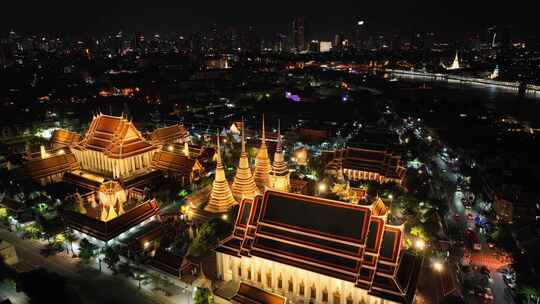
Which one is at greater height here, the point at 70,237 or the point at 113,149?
the point at 113,149

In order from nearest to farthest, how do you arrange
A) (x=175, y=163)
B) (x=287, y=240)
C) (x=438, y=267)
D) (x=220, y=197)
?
(x=287, y=240), (x=438, y=267), (x=220, y=197), (x=175, y=163)

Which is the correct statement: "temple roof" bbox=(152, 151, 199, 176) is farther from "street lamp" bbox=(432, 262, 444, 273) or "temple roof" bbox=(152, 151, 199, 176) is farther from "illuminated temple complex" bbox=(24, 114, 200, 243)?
"street lamp" bbox=(432, 262, 444, 273)

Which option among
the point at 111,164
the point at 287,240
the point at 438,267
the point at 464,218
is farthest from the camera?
the point at 111,164

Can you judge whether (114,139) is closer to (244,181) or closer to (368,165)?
(244,181)

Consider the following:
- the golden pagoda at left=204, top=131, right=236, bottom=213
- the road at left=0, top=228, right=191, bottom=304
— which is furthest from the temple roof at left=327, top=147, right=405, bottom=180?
the road at left=0, top=228, right=191, bottom=304

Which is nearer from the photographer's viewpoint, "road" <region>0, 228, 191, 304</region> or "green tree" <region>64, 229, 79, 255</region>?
"road" <region>0, 228, 191, 304</region>

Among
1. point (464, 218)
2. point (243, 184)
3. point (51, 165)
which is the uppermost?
point (243, 184)

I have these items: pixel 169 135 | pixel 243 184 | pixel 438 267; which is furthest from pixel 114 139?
pixel 438 267

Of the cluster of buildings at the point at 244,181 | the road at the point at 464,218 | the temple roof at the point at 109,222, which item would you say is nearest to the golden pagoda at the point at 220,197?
the cluster of buildings at the point at 244,181
